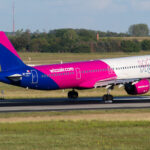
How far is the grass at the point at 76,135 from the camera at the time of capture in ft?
84.3

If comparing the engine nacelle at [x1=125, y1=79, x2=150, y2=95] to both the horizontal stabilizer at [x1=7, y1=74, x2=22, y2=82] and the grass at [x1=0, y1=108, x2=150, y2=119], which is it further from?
the horizontal stabilizer at [x1=7, y1=74, x2=22, y2=82]

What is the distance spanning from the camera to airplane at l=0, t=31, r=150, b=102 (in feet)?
156

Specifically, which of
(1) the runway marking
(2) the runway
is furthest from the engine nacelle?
(1) the runway marking

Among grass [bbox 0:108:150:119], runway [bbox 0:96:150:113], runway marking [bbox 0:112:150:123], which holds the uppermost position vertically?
runway [bbox 0:96:150:113]

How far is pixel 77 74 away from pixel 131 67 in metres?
5.68

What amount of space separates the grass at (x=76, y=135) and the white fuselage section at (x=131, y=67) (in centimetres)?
1621

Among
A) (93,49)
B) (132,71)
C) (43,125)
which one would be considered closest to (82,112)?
(43,125)

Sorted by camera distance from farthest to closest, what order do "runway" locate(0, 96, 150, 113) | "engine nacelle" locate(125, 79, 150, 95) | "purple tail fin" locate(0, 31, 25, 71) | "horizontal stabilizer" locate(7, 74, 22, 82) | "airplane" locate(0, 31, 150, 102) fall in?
"purple tail fin" locate(0, 31, 25, 71) < "airplane" locate(0, 31, 150, 102) < "engine nacelle" locate(125, 79, 150, 95) < "horizontal stabilizer" locate(7, 74, 22, 82) < "runway" locate(0, 96, 150, 113)

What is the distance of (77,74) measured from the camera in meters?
49.1

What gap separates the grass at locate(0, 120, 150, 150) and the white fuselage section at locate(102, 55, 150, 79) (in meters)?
16.2

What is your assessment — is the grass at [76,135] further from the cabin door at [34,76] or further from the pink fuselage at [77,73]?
the pink fuselage at [77,73]

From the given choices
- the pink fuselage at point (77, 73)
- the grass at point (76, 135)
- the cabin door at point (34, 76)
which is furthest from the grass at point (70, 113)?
the pink fuselage at point (77, 73)

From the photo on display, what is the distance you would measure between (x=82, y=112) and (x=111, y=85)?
8939 mm

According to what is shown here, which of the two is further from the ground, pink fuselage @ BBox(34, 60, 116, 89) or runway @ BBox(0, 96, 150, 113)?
pink fuselage @ BBox(34, 60, 116, 89)
